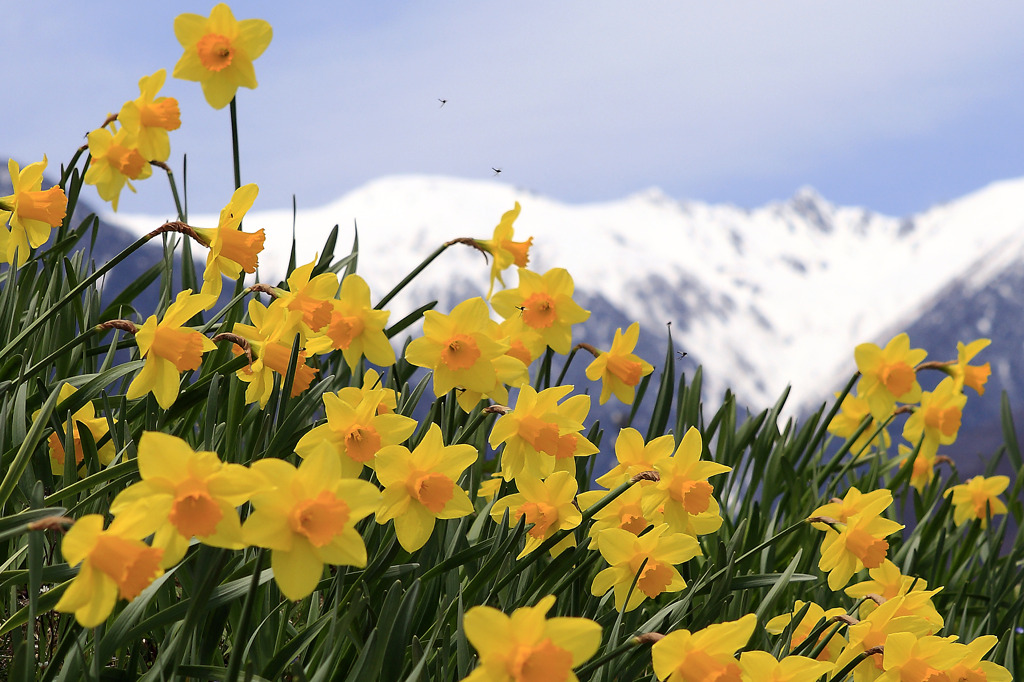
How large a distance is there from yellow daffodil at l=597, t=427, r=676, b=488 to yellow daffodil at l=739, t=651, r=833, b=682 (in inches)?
17.1

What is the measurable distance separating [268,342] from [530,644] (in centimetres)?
76

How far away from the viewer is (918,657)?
4.25ft

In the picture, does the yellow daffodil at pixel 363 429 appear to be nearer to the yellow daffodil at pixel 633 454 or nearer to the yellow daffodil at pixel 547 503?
the yellow daffodil at pixel 547 503

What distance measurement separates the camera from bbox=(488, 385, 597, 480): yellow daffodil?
1444 millimetres

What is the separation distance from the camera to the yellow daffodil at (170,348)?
1.37 meters

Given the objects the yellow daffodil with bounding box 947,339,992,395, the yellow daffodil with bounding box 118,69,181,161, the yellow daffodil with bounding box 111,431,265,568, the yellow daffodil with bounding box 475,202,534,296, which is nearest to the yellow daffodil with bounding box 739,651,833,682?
the yellow daffodil with bounding box 111,431,265,568

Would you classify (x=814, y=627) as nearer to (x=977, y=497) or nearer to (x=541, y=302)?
(x=541, y=302)

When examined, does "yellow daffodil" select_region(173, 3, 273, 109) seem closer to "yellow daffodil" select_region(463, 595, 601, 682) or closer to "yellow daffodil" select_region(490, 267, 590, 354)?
"yellow daffodil" select_region(490, 267, 590, 354)

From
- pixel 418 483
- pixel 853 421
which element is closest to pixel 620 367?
pixel 418 483

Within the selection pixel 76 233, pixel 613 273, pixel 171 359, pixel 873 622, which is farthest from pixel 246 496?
pixel 613 273

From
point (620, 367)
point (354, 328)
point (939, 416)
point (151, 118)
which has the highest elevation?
point (151, 118)

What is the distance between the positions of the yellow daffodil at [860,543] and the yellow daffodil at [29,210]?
71.0 inches

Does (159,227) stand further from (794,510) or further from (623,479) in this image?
(794,510)

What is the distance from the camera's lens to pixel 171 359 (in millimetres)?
1379
